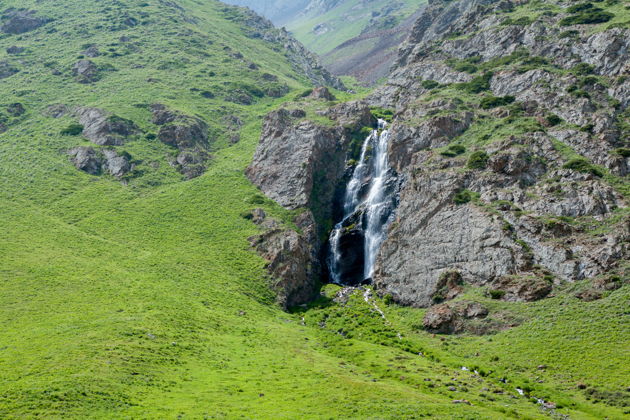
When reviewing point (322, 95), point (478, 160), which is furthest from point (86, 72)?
point (478, 160)

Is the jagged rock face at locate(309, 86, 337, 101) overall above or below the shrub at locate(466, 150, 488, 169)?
above

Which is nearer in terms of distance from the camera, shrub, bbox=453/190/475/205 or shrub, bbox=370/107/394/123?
shrub, bbox=453/190/475/205

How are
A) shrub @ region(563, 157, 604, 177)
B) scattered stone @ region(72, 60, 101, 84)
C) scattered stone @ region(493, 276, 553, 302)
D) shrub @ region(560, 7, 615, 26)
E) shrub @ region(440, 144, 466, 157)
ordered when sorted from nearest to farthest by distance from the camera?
scattered stone @ region(493, 276, 553, 302), shrub @ region(563, 157, 604, 177), shrub @ region(440, 144, 466, 157), shrub @ region(560, 7, 615, 26), scattered stone @ region(72, 60, 101, 84)

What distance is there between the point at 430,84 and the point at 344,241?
53.5 meters

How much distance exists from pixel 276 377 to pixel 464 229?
38.5m

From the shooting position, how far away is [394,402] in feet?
152

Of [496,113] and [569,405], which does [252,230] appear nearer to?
[496,113]

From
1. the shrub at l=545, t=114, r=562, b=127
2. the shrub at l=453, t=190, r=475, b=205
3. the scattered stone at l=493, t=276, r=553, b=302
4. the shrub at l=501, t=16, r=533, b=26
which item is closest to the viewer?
the scattered stone at l=493, t=276, r=553, b=302

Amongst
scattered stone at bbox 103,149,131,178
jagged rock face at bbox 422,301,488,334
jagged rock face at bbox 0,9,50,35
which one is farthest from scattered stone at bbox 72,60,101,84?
jagged rock face at bbox 422,301,488,334

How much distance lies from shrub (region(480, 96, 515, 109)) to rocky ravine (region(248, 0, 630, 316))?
42 cm

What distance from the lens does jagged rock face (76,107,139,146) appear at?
11938 centimetres

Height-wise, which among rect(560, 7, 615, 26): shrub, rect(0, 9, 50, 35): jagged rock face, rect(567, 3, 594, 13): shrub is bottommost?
rect(560, 7, 615, 26): shrub

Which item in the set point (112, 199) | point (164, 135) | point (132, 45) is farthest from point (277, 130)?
point (132, 45)

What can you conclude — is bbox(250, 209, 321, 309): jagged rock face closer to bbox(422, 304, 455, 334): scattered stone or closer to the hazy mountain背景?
the hazy mountain背景
